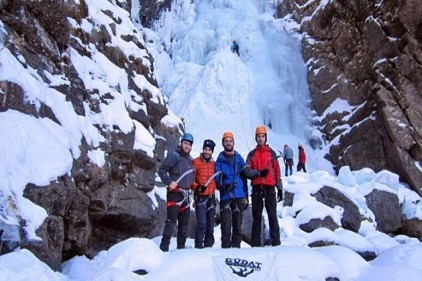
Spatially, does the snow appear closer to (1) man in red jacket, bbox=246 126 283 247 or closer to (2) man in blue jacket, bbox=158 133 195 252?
(1) man in red jacket, bbox=246 126 283 247

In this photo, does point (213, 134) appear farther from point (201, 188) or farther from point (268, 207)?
point (201, 188)

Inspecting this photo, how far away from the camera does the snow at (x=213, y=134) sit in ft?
15.9

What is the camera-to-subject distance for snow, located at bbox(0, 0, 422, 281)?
484 cm

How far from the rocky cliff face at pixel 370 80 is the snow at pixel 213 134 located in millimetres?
789

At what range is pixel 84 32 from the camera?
9.85 meters

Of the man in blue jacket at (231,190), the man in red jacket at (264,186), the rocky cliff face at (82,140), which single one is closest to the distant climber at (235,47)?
the rocky cliff face at (82,140)

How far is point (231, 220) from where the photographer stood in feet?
20.4

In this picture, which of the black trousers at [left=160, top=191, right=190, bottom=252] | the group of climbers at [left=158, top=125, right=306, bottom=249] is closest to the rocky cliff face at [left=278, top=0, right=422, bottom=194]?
the group of climbers at [left=158, top=125, right=306, bottom=249]

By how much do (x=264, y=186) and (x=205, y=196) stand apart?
0.91 metres

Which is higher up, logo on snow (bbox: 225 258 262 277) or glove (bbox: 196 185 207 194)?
glove (bbox: 196 185 207 194)

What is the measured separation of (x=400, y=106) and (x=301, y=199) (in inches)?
291

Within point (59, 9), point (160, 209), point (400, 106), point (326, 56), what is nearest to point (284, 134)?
point (326, 56)

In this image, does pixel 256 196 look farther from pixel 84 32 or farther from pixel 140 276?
pixel 84 32

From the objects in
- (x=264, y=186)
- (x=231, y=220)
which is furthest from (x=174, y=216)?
(x=264, y=186)
